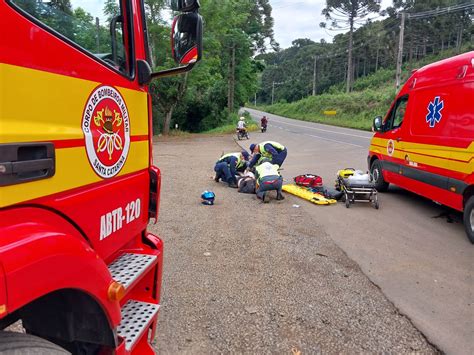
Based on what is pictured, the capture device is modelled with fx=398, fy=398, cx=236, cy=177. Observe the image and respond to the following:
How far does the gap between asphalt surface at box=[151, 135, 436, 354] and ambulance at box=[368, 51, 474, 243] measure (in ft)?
6.25

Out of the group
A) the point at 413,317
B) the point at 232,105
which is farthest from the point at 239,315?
the point at 232,105

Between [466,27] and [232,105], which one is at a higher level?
[466,27]

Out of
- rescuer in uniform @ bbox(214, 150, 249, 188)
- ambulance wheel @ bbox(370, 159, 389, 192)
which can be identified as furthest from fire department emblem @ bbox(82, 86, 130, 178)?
rescuer in uniform @ bbox(214, 150, 249, 188)

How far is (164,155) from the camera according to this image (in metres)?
17.0

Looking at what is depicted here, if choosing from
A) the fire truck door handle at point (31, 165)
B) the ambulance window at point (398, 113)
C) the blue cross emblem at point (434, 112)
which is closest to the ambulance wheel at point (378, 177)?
the ambulance window at point (398, 113)

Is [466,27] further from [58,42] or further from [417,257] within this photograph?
[58,42]

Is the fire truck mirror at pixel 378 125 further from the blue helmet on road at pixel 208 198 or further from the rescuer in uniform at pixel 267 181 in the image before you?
the blue helmet on road at pixel 208 198

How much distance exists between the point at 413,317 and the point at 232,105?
114 feet

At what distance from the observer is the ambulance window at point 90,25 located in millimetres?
1645

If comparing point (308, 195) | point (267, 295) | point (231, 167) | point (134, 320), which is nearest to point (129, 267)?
point (134, 320)

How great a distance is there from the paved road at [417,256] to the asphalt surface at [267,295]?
0.19m

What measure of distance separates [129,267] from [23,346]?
881 mm

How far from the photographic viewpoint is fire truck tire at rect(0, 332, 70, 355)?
1.34 metres

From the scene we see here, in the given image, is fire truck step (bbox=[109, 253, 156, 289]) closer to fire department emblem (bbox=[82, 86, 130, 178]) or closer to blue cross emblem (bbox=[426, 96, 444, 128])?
fire department emblem (bbox=[82, 86, 130, 178])
